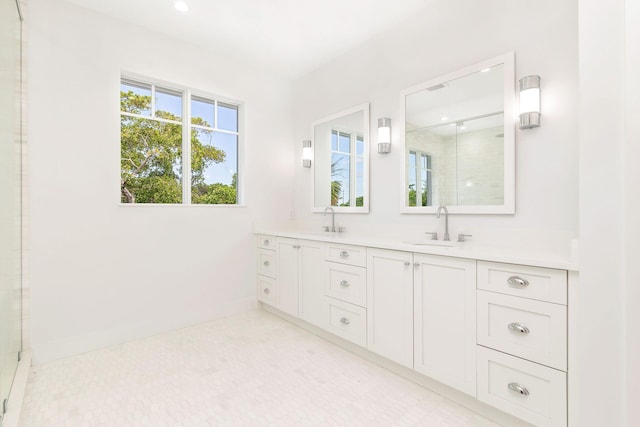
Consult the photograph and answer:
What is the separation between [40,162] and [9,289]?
938 mm

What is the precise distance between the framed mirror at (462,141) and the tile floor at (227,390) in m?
1.33

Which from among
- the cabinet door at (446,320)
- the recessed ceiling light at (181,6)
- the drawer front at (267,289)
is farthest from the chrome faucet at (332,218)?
the recessed ceiling light at (181,6)

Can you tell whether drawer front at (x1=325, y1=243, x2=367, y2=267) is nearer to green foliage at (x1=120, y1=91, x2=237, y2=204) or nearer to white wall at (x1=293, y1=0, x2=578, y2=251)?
white wall at (x1=293, y1=0, x2=578, y2=251)

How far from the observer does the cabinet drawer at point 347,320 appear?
2355 mm

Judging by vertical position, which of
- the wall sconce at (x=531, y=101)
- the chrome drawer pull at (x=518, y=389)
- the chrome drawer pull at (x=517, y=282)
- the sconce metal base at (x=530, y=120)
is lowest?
the chrome drawer pull at (x=518, y=389)

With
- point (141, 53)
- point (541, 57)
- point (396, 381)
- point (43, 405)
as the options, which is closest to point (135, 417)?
point (43, 405)

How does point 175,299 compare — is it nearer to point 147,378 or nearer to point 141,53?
point 147,378

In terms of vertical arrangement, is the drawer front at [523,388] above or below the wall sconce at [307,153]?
below

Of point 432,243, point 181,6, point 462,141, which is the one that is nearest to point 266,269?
point 432,243

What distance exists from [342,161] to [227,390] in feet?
7.45

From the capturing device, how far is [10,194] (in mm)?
2051

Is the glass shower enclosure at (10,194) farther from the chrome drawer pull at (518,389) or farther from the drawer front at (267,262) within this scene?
the chrome drawer pull at (518,389)

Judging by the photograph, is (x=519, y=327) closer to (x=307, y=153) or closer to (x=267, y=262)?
(x=267, y=262)

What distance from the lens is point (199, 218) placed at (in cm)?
318
